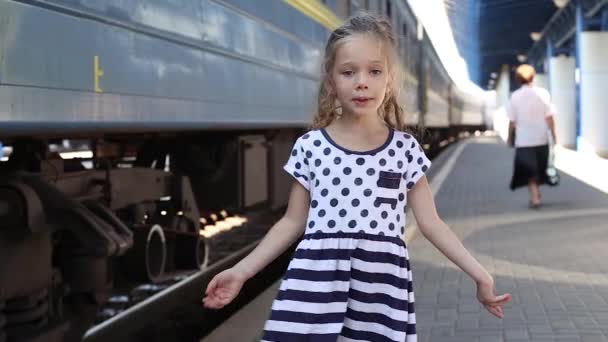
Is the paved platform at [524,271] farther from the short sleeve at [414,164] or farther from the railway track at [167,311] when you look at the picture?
the short sleeve at [414,164]

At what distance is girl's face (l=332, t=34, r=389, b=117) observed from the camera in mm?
2625

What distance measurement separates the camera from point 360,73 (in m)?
2.63

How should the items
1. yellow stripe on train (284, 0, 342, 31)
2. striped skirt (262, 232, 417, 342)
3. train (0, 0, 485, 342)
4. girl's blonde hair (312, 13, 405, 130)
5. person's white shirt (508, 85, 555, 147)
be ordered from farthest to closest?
person's white shirt (508, 85, 555, 147), yellow stripe on train (284, 0, 342, 31), train (0, 0, 485, 342), girl's blonde hair (312, 13, 405, 130), striped skirt (262, 232, 417, 342)

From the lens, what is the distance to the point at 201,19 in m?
5.23

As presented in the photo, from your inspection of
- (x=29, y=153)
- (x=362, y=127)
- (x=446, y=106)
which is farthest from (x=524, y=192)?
(x=446, y=106)

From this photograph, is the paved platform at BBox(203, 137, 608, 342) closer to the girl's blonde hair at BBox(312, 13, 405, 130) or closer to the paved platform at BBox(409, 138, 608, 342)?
the paved platform at BBox(409, 138, 608, 342)

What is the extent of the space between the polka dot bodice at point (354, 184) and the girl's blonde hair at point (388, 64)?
3.9 inches

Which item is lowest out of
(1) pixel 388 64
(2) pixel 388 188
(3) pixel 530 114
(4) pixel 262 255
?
(4) pixel 262 255

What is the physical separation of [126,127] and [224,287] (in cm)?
181

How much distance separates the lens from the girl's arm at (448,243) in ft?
8.72

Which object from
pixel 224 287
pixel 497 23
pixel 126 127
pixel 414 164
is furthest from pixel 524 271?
pixel 497 23

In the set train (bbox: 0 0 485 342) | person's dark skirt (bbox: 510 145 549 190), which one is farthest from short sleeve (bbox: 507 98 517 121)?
train (bbox: 0 0 485 342)

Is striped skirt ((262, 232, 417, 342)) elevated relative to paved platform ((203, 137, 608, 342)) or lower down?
elevated

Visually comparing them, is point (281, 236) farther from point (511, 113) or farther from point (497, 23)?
point (497, 23)
